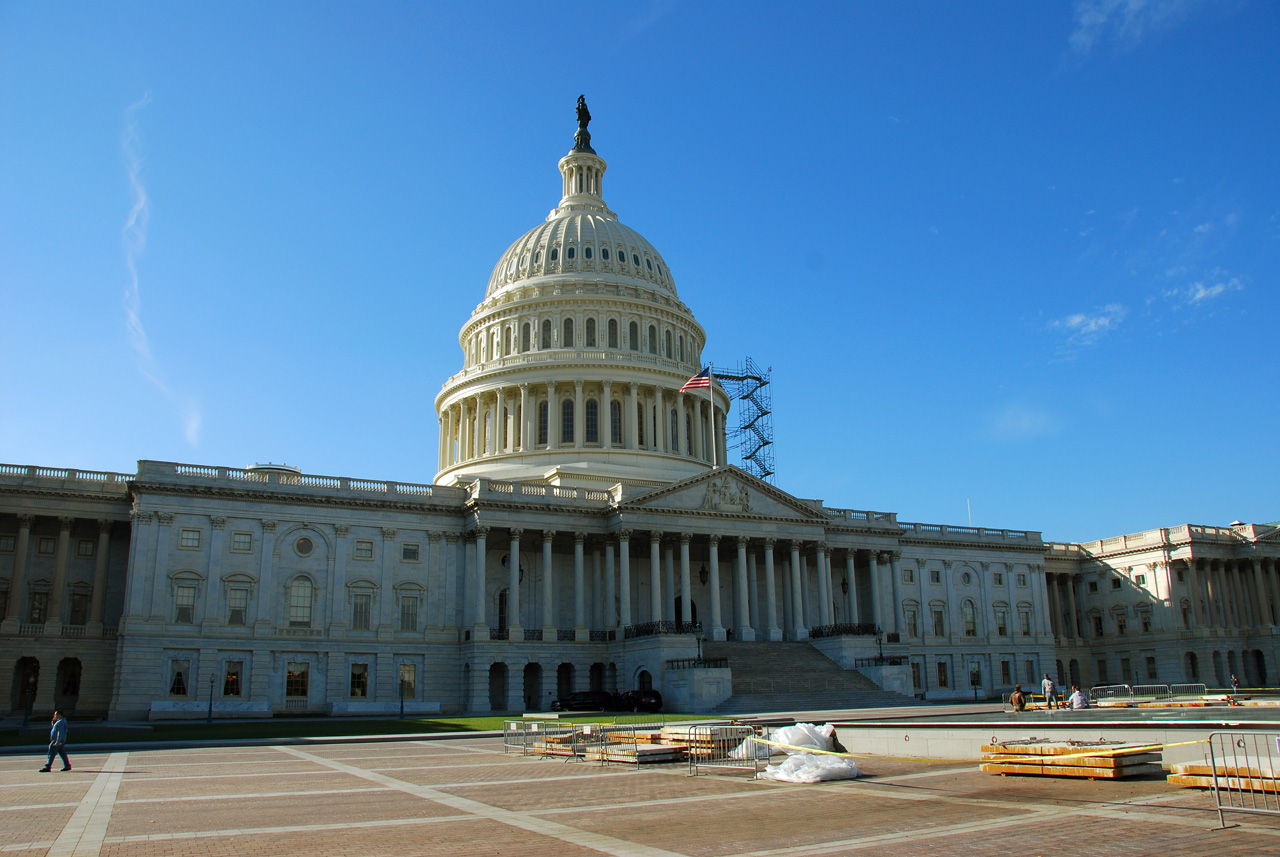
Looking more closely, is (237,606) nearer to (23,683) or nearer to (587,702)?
(23,683)

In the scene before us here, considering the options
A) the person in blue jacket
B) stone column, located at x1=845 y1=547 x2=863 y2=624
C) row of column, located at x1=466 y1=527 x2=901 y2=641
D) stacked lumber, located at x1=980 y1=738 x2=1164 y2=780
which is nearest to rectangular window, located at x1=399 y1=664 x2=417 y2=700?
row of column, located at x1=466 y1=527 x2=901 y2=641

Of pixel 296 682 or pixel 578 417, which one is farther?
pixel 578 417

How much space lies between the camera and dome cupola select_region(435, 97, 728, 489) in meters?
84.1

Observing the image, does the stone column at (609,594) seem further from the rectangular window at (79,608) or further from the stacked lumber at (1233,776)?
the stacked lumber at (1233,776)

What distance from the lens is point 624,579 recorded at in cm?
6731

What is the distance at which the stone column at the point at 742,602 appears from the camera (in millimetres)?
69750

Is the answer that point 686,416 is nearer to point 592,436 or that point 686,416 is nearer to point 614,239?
point 592,436

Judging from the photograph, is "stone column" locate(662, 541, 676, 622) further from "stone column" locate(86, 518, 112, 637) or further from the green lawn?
"stone column" locate(86, 518, 112, 637)

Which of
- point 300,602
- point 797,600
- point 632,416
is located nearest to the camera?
point 300,602

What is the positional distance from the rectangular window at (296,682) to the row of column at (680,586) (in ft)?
34.3

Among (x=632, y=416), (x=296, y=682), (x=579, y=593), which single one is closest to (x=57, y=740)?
(x=296, y=682)

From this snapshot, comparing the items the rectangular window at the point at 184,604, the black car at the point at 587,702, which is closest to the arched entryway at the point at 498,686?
the black car at the point at 587,702

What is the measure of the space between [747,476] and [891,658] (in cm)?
1543

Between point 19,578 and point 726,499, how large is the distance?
43.6m
